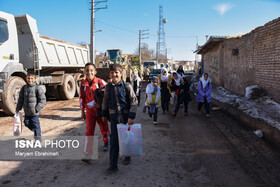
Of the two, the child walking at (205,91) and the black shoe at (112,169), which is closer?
the black shoe at (112,169)

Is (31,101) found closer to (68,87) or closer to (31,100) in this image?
(31,100)

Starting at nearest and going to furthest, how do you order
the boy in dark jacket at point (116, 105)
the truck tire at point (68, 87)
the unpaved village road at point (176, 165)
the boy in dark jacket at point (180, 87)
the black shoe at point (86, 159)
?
1. the unpaved village road at point (176, 165)
2. the boy in dark jacket at point (116, 105)
3. the black shoe at point (86, 159)
4. the boy in dark jacket at point (180, 87)
5. the truck tire at point (68, 87)

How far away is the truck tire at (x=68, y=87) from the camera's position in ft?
35.4

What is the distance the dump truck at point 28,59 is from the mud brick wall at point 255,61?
8.24m

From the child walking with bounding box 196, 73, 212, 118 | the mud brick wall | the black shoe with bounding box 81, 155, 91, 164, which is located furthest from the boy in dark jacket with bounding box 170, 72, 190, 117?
the black shoe with bounding box 81, 155, 91, 164

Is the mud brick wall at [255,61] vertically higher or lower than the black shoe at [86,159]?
higher

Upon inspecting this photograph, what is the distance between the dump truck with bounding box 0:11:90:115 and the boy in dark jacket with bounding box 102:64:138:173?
478 centimetres

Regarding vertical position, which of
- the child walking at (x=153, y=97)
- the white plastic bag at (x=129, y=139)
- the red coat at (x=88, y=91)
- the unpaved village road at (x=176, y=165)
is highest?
the red coat at (x=88, y=91)

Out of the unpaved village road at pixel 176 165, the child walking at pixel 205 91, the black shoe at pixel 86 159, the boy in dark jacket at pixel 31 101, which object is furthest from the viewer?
the child walking at pixel 205 91

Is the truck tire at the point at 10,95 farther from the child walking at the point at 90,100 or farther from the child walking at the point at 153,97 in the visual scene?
the child walking at the point at 153,97

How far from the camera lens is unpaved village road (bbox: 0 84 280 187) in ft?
10.1

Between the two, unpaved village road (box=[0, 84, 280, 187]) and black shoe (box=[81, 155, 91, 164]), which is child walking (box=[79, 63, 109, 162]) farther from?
unpaved village road (box=[0, 84, 280, 187])

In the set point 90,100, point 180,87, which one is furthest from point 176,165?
point 180,87

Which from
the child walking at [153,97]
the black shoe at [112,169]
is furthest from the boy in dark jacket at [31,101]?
the child walking at [153,97]
